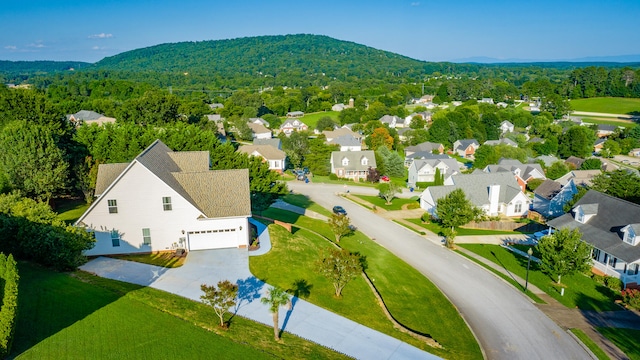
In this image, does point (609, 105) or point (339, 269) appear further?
point (609, 105)

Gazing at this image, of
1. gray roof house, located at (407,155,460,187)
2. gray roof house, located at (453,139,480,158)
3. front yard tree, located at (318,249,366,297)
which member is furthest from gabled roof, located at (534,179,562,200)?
front yard tree, located at (318,249,366,297)

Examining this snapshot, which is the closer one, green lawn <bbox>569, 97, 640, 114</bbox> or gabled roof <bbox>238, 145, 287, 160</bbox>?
gabled roof <bbox>238, 145, 287, 160</bbox>

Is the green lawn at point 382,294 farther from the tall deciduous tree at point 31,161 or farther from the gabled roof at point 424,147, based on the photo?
the gabled roof at point 424,147

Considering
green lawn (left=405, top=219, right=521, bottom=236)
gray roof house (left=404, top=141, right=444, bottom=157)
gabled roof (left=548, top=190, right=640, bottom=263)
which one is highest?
gabled roof (left=548, top=190, right=640, bottom=263)

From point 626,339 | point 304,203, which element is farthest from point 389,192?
point 626,339

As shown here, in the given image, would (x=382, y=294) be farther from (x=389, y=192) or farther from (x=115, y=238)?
(x=389, y=192)

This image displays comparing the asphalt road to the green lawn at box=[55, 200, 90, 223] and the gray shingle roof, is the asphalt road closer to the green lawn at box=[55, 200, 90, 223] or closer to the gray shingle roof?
the gray shingle roof

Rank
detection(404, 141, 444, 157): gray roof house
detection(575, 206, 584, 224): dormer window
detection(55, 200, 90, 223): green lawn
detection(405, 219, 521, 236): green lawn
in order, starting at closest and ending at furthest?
detection(55, 200, 90, 223): green lawn, detection(575, 206, 584, 224): dormer window, detection(405, 219, 521, 236): green lawn, detection(404, 141, 444, 157): gray roof house
